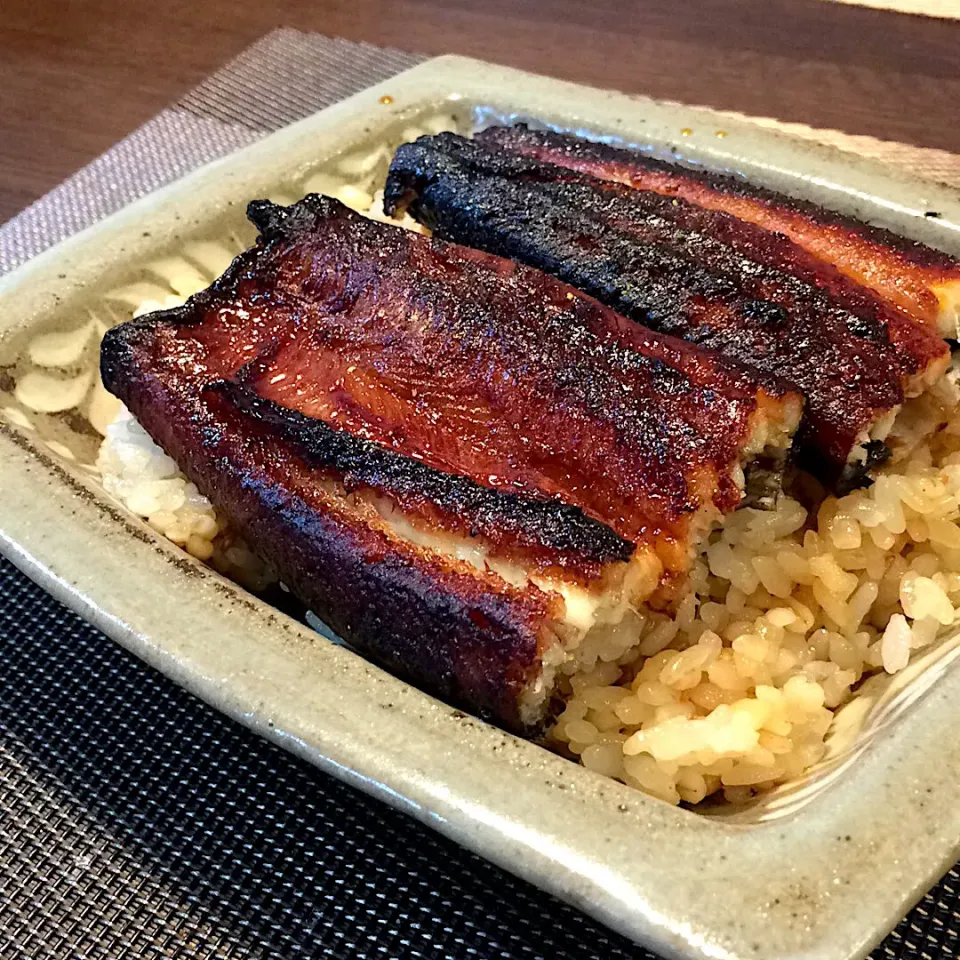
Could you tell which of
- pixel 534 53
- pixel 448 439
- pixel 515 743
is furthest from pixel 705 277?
pixel 534 53

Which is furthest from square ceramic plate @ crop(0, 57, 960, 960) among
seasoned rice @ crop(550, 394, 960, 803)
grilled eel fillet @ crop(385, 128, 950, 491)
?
grilled eel fillet @ crop(385, 128, 950, 491)

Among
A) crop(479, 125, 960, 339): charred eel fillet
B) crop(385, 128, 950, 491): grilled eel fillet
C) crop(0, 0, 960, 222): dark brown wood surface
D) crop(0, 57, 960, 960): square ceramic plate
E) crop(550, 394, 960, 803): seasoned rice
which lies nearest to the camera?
crop(0, 57, 960, 960): square ceramic plate

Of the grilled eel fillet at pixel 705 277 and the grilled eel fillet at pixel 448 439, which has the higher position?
the grilled eel fillet at pixel 705 277

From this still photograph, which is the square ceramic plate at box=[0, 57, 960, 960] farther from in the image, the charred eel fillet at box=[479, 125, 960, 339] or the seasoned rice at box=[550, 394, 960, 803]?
the charred eel fillet at box=[479, 125, 960, 339]

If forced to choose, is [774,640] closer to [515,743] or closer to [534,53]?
[515,743]

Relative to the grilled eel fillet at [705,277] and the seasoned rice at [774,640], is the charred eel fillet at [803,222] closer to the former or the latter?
the grilled eel fillet at [705,277]

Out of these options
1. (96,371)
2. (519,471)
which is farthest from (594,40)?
(519,471)

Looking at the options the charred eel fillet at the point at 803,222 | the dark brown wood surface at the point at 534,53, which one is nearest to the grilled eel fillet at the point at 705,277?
the charred eel fillet at the point at 803,222
